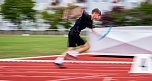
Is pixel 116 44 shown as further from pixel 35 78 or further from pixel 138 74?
pixel 35 78

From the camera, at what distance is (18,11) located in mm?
22859

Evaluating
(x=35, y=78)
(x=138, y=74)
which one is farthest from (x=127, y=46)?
(x=35, y=78)

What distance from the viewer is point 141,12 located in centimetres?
1984

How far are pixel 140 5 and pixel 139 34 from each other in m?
8.70

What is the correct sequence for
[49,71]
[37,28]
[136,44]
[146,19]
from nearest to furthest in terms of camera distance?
[49,71] → [136,44] → [146,19] → [37,28]

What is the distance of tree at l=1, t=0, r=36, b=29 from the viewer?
22.9 m

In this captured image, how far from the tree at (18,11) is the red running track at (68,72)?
12.5 meters

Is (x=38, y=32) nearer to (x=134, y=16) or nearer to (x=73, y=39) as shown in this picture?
(x=134, y=16)

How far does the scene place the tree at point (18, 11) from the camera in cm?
2286

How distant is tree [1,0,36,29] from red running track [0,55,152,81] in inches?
492

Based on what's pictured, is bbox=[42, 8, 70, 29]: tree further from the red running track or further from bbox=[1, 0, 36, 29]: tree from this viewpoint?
the red running track

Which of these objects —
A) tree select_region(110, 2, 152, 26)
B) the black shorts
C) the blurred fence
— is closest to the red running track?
the black shorts

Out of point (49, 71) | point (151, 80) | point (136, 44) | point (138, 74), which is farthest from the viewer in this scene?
point (136, 44)

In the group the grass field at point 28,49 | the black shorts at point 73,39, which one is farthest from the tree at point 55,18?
the black shorts at point 73,39
